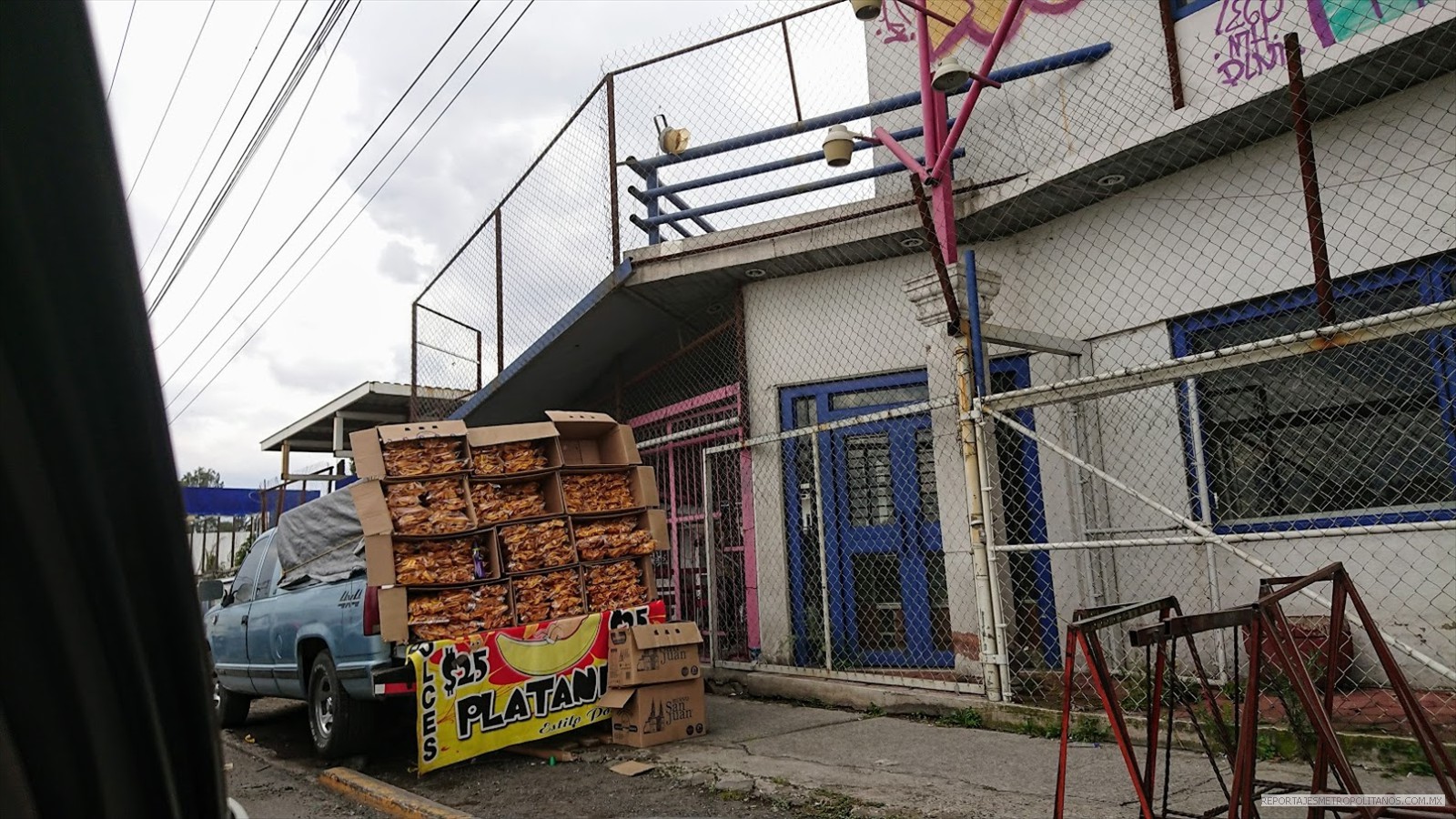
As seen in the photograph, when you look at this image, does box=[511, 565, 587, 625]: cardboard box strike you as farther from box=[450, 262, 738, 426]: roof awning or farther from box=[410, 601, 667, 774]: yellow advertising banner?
box=[450, 262, 738, 426]: roof awning

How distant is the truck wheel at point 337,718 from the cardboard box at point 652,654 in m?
1.82

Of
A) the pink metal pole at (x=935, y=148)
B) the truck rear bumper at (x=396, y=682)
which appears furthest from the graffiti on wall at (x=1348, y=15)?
the truck rear bumper at (x=396, y=682)

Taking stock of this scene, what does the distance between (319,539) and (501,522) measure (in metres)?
2.07

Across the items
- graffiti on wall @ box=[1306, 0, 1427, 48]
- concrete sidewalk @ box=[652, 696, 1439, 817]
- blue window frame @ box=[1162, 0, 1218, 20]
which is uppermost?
blue window frame @ box=[1162, 0, 1218, 20]

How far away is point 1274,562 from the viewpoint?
6086mm

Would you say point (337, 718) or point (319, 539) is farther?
point (319, 539)

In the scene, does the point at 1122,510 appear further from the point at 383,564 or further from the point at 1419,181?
the point at 383,564

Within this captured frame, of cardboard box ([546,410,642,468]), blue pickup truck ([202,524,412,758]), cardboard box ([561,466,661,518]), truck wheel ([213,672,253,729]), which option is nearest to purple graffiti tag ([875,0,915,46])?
cardboard box ([546,410,642,468])

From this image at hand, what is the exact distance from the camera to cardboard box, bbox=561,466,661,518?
23.6 feet

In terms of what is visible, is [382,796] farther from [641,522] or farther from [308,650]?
[641,522]

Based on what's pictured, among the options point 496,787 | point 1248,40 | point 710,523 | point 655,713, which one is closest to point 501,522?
point 655,713

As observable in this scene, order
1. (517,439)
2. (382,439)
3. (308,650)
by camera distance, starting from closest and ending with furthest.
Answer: (382,439)
(517,439)
(308,650)

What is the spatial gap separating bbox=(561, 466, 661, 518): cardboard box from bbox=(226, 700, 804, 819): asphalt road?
1.80m

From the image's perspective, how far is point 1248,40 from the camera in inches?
248
